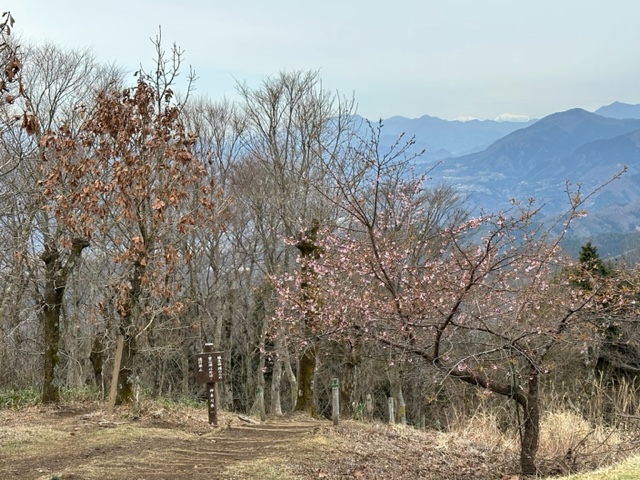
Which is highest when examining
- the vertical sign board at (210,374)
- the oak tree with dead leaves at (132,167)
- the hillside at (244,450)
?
the oak tree with dead leaves at (132,167)

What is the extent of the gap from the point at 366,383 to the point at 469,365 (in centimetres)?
1657

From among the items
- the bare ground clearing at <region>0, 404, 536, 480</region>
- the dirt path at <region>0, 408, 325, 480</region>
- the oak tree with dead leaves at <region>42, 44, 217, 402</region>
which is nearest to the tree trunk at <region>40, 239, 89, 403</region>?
the dirt path at <region>0, 408, 325, 480</region>

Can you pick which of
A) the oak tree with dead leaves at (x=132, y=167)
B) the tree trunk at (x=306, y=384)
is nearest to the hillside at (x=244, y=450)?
the oak tree with dead leaves at (x=132, y=167)

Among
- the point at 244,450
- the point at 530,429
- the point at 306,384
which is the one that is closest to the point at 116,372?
the point at 244,450

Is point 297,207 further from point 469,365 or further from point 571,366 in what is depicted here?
point 571,366

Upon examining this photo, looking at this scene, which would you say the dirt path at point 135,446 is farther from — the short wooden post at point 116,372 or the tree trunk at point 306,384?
the tree trunk at point 306,384

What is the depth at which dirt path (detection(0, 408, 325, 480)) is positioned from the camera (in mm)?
6219

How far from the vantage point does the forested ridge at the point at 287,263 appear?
620 centimetres

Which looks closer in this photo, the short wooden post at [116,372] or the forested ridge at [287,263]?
the forested ridge at [287,263]

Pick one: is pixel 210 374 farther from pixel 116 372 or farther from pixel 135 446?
pixel 135 446

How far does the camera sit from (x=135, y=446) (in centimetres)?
755

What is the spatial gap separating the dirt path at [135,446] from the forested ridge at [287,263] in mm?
1513

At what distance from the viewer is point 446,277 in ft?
20.7

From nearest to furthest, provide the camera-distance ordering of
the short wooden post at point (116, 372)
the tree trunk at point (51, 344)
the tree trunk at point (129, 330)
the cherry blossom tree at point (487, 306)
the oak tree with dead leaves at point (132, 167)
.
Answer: the cherry blossom tree at point (487, 306)
the oak tree with dead leaves at point (132, 167)
the short wooden post at point (116, 372)
the tree trunk at point (129, 330)
the tree trunk at point (51, 344)
